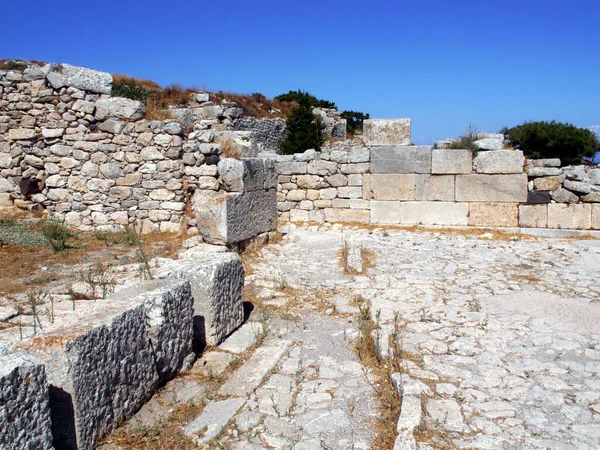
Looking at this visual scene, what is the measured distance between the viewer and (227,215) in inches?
285

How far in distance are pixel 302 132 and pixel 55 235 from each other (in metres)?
17.2

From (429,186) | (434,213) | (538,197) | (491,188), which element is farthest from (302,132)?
(538,197)

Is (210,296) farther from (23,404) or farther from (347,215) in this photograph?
(347,215)

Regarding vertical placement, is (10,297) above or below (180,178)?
below

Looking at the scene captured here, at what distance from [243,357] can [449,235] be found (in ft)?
23.4

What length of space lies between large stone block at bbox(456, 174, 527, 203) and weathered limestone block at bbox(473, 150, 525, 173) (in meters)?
0.13

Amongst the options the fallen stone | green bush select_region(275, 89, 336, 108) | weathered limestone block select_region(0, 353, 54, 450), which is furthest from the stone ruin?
green bush select_region(275, 89, 336, 108)

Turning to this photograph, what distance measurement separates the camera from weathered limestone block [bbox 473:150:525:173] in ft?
33.9

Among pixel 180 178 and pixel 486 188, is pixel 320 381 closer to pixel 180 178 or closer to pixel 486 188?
pixel 180 178

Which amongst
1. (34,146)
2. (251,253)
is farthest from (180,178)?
(34,146)

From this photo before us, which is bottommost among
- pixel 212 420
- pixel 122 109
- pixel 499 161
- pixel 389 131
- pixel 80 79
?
pixel 212 420

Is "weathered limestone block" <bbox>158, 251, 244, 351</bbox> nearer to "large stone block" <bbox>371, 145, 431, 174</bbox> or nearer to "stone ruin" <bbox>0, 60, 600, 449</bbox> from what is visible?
"stone ruin" <bbox>0, 60, 600, 449</bbox>

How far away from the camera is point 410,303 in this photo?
18.2ft

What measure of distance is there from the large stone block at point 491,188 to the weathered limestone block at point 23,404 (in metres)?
9.82
